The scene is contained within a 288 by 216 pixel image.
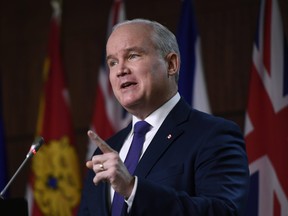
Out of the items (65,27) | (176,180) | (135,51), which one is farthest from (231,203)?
(65,27)

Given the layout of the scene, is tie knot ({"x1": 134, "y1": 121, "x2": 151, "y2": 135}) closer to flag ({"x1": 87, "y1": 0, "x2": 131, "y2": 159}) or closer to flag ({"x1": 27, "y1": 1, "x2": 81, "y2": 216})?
flag ({"x1": 87, "y1": 0, "x2": 131, "y2": 159})

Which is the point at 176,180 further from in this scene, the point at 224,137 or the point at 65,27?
the point at 65,27

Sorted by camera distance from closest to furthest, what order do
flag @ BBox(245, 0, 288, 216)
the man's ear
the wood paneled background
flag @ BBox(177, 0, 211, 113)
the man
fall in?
the man
the man's ear
flag @ BBox(245, 0, 288, 216)
flag @ BBox(177, 0, 211, 113)
the wood paneled background

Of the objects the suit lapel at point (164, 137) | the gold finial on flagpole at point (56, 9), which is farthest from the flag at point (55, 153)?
the suit lapel at point (164, 137)

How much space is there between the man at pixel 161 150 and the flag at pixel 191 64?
143 cm

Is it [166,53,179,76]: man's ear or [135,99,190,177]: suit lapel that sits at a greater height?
[166,53,179,76]: man's ear

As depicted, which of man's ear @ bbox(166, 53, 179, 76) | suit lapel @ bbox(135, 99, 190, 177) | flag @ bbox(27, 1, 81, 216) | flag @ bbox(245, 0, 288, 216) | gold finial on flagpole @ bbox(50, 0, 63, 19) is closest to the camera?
suit lapel @ bbox(135, 99, 190, 177)

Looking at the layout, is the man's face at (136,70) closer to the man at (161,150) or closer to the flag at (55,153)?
the man at (161,150)

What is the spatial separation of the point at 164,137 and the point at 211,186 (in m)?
0.32

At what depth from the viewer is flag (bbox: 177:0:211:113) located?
4.07 m

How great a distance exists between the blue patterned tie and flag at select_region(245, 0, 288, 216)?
1.29m

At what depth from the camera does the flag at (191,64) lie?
4.07 metres

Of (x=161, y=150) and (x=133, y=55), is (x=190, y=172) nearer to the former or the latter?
(x=161, y=150)

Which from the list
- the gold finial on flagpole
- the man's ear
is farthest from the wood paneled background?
the man's ear
